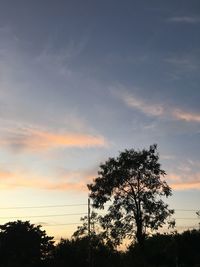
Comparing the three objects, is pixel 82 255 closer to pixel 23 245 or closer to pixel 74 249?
pixel 74 249

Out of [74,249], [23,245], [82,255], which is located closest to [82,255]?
[82,255]

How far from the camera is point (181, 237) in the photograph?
84.8m

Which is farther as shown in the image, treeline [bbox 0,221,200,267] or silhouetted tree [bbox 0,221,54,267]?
silhouetted tree [bbox 0,221,54,267]

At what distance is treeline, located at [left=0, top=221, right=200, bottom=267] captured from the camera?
7688 centimetres

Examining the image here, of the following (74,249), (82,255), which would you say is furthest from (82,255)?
(74,249)

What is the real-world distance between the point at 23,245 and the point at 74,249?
33.9ft

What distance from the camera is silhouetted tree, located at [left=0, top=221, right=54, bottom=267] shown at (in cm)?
8512

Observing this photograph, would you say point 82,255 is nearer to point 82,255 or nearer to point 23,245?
point 82,255

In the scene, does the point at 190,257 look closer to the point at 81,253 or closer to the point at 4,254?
the point at 81,253

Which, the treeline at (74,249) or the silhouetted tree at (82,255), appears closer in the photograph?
Answer: the treeline at (74,249)

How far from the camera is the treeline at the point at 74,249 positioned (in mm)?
76875

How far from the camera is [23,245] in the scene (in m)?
88.4

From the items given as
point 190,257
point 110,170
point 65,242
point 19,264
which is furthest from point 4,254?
point 190,257

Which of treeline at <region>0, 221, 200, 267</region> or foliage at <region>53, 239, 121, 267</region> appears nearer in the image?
treeline at <region>0, 221, 200, 267</region>
